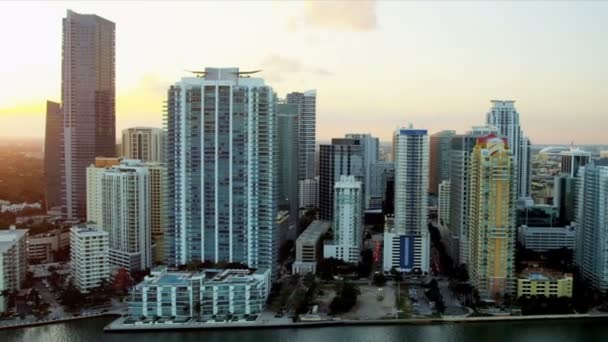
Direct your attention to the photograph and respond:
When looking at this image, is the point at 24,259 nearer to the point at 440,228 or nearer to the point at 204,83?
the point at 204,83

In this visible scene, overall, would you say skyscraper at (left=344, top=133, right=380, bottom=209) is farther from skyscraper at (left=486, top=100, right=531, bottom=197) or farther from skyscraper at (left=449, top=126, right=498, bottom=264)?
skyscraper at (left=449, top=126, right=498, bottom=264)

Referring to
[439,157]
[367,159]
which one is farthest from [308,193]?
[439,157]

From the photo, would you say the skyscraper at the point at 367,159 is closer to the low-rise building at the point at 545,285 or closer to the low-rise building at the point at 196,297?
the low-rise building at the point at 545,285

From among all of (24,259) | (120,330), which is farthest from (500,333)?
(24,259)

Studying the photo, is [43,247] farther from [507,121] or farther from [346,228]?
[507,121]

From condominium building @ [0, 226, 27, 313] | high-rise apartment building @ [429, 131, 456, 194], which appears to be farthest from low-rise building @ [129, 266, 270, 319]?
high-rise apartment building @ [429, 131, 456, 194]
